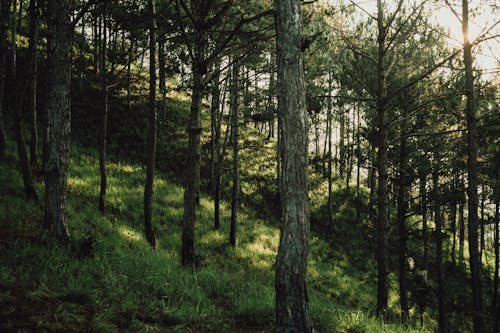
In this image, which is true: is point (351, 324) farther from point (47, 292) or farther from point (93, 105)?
point (93, 105)

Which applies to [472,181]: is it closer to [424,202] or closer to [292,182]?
[424,202]

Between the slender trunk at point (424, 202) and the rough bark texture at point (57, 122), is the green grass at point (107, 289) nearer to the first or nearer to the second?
the rough bark texture at point (57, 122)

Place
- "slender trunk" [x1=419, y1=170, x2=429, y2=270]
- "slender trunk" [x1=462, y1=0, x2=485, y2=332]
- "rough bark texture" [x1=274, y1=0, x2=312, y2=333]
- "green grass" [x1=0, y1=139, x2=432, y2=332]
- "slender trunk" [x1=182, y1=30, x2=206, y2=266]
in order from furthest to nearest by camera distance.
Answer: "slender trunk" [x1=419, y1=170, x2=429, y2=270], "slender trunk" [x1=462, y1=0, x2=485, y2=332], "slender trunk" [x1=182, y1=30, x2=206, y2=266], "rough bark texture" [x1=274, y1=0, x2=312, y2=333], "green grass" [x1=0, y1=139, x2=432, y2=332]

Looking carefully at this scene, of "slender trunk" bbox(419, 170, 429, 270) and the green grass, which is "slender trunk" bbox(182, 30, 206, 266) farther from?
"slender trunk" bbox(419, 170, 429, 270)

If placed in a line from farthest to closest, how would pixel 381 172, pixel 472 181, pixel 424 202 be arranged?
pixel 424 202
pixel 381 172
pixel 472 181

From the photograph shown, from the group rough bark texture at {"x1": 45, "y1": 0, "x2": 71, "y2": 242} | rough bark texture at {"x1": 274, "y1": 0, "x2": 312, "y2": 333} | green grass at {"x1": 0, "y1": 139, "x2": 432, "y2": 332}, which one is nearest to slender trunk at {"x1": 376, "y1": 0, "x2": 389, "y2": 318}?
green grass at {"x1": 0, "y1": 139, "x2": 432, "y2": 332}

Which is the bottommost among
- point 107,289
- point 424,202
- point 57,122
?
point 107,289

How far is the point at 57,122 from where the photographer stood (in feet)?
18.0

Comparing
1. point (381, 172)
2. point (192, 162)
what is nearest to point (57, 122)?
point (192, 162)

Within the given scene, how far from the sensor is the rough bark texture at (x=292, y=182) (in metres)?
3.93

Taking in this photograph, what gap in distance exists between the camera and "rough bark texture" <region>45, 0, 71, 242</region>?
17.9 ft

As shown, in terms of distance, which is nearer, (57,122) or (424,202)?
(57,122)

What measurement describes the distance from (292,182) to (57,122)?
12.8 feet

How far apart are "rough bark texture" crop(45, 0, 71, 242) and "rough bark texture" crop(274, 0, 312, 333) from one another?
3.57 m
